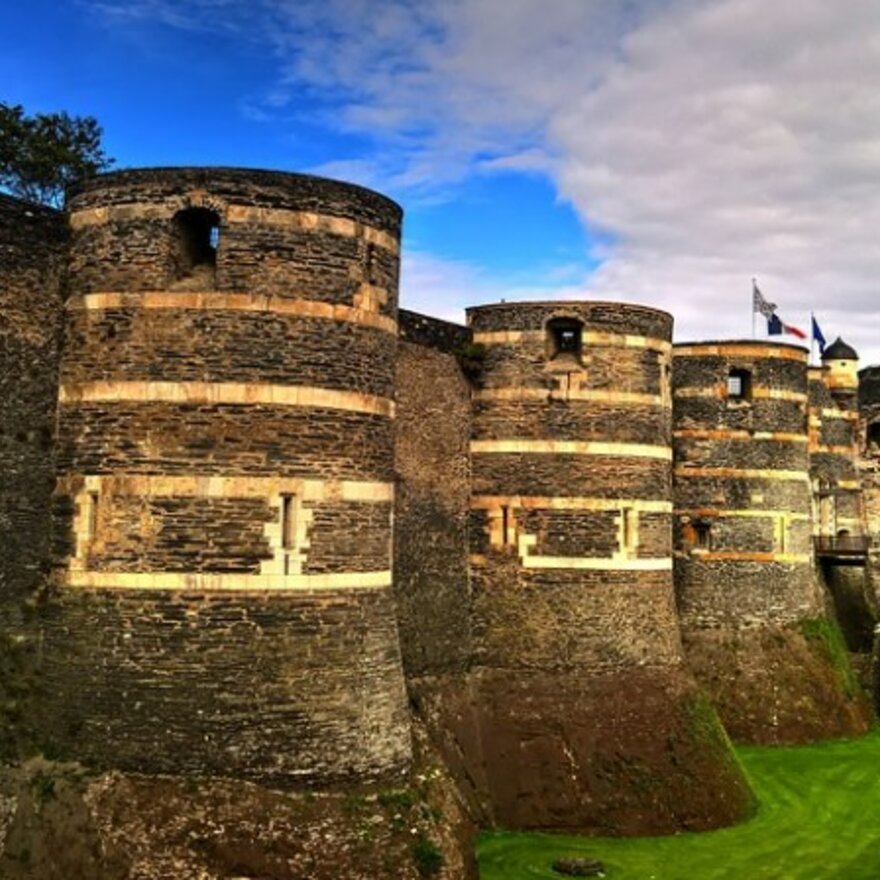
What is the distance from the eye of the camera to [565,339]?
25.1 metres

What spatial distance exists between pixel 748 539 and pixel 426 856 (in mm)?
17855

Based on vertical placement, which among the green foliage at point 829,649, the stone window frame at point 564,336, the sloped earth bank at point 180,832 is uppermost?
the stone window frame at point 564,336

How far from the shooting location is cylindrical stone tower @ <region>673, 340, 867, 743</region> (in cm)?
3089

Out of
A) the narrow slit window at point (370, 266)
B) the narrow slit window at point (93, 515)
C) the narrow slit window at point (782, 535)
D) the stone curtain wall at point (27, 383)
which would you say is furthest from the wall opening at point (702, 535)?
the stone curtain wall at point (27, 383)

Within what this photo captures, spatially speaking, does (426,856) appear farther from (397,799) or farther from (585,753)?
(585,753)

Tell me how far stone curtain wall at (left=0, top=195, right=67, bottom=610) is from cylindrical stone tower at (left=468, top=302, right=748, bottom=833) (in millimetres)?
10159

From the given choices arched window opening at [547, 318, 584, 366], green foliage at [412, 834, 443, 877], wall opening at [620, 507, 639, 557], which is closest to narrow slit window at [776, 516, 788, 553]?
wall opening at [620, 507, 639, 557]

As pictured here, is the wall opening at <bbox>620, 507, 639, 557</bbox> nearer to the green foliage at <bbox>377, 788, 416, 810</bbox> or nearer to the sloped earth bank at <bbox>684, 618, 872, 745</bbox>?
the sloped earth bank at <bbox>684, 618, 872, 745</bbox>

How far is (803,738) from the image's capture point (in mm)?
30109

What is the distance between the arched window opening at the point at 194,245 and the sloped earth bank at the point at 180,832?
6.80 metres

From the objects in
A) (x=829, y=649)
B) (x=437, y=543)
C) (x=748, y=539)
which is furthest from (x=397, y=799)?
(x=829, y=649)

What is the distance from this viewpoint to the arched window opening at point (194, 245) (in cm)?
1631

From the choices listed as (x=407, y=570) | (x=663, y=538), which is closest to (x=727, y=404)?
(x=663, y=538)

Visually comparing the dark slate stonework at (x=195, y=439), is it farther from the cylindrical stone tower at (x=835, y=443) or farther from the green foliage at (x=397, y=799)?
the cylindrical stone tower at (x=835, y=443)
